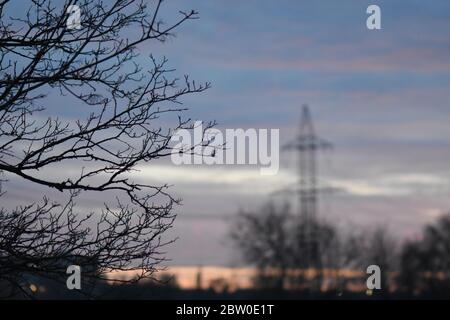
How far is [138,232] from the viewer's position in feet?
42.5

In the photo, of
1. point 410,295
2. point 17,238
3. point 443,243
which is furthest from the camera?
point 443,243

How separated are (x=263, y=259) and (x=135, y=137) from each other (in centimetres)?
6280

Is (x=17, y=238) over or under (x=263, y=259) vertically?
under

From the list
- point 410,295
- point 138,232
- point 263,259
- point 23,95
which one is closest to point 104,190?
point 138,232

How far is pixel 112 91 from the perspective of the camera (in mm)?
13078

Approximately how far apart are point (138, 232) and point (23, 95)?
6.69ft

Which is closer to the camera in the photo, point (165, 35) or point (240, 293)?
point (165, 35)

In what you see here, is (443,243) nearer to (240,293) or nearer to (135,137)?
(240,293)

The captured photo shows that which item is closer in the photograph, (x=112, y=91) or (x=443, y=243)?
(x=112, y=91)

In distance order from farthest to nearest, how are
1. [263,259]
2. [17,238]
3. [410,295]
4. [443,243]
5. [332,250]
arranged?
[443,243], [332,250], [410,295], [263,259], [17,238]

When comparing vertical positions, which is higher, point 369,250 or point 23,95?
point 369,250
